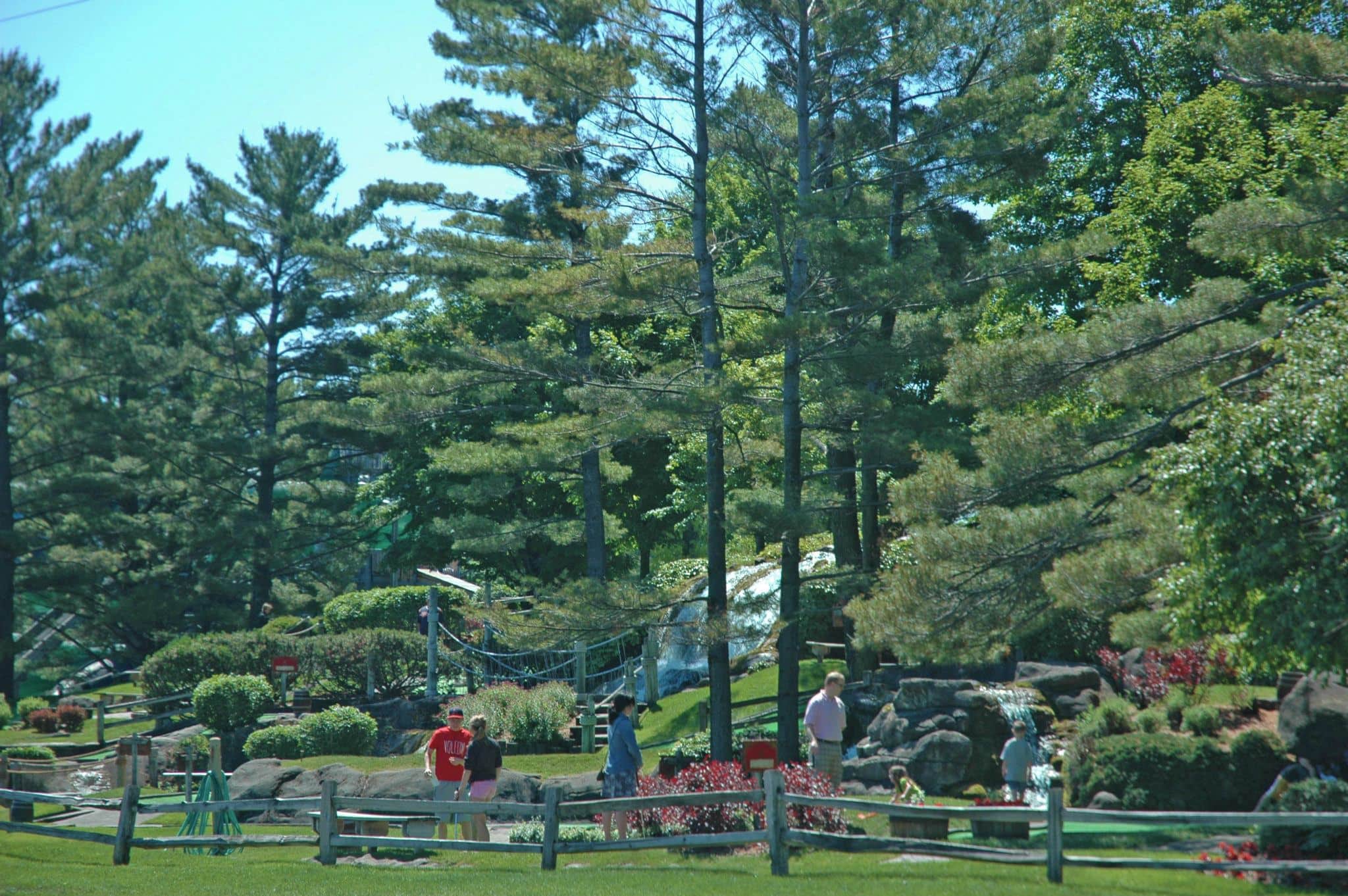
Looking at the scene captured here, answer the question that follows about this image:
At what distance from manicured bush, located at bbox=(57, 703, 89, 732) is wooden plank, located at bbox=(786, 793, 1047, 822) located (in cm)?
2658

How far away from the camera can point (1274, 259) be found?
1845cm

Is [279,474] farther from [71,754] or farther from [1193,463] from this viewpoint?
[1193,463]

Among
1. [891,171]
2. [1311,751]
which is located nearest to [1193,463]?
[1311,751]

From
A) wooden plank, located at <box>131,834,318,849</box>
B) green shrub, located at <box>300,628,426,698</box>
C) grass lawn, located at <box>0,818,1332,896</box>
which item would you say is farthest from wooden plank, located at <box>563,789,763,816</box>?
green shrub, located at <box>300,628,426,698</box>

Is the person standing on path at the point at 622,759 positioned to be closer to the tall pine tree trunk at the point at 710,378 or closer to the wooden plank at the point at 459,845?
the wooden plank at the point at 459,845

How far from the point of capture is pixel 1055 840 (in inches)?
376

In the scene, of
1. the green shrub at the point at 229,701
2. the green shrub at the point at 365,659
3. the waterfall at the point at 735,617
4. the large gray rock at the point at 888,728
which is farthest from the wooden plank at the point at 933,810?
the green shrub at the point at 365,659

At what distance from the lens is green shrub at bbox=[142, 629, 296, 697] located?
27.3 m

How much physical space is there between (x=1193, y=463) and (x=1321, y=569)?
4.03 ft

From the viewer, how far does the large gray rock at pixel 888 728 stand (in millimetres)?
16641

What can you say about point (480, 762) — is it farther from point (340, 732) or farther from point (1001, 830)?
point (340, 732)

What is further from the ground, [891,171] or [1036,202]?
[1036,202]

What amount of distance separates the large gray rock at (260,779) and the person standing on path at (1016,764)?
34.0 feet

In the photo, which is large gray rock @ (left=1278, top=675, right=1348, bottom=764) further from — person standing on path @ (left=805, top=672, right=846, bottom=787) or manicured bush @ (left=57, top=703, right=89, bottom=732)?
manicured bush @ (left=57, top=703, right=89, bottom=732)
